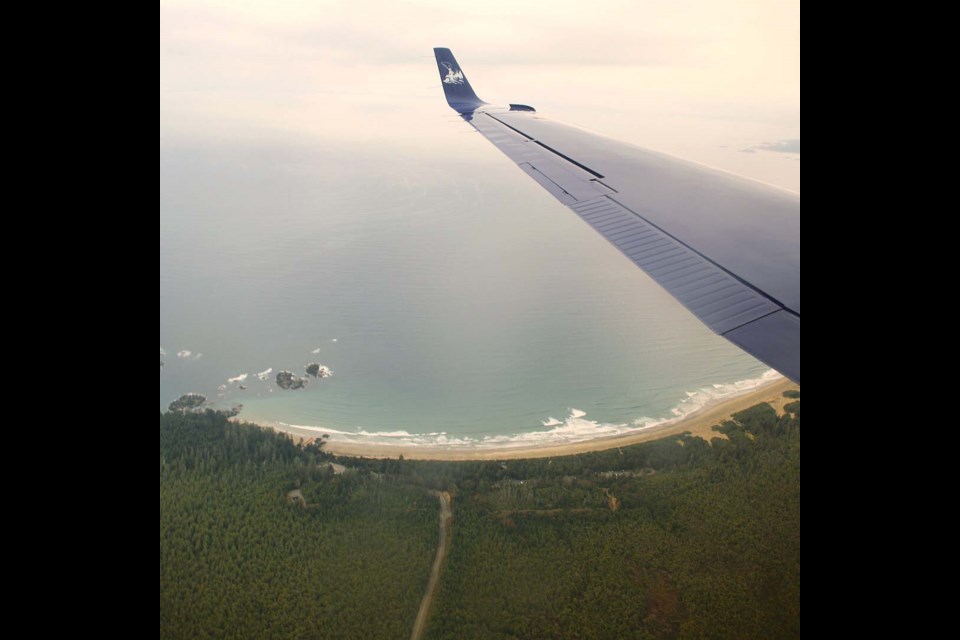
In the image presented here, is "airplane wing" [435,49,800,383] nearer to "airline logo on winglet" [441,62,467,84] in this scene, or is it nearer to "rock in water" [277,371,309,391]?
"airline logo on winglet" [441,62,467,84]

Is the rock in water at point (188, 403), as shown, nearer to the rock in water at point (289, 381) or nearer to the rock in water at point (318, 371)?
the rock in water at point (289, 381)

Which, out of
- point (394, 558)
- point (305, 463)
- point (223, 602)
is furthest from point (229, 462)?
point (394, 558)

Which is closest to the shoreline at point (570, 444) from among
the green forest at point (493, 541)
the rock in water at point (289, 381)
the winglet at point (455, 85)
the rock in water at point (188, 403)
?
the green forest at point (493, 541)

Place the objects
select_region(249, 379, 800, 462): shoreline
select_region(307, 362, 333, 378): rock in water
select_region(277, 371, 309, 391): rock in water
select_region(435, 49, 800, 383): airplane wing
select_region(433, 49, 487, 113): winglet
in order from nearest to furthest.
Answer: select_region(435, 49, 800, 383): airplane wing, select_region(433, 49, 487, 113): winglet, select_region(249, 379, 800, 462): shoreline, select_region(277, 371, 309, 391): rock in water, select_region(307, 362, 333, 378): rock in water

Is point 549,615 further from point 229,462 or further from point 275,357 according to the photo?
point 275,357

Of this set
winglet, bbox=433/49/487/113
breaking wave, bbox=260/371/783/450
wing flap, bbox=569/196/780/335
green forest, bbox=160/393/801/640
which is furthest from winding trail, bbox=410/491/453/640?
wing flap, bbox=569/196/780/335

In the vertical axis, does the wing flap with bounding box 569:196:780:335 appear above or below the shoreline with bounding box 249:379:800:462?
above
